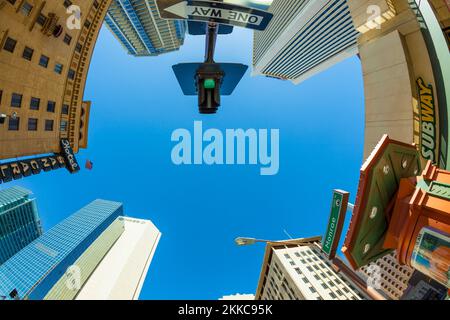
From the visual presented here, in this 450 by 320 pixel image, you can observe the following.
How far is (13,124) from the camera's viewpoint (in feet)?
A: 58.0

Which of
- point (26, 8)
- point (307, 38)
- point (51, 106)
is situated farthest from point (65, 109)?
point (307, 38)

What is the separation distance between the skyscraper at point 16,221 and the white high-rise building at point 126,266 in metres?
42.5

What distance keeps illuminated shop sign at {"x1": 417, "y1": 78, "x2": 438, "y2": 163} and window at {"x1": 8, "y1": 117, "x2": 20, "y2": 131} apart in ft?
92.8

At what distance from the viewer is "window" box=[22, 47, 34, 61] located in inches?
696

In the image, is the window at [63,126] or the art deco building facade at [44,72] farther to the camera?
the window at [63,126]

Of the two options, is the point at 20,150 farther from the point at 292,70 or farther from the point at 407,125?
the point at 292,70

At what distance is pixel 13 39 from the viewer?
649 inches

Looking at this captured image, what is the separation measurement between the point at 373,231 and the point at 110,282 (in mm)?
159582

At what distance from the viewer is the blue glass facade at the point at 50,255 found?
9156 centimetres

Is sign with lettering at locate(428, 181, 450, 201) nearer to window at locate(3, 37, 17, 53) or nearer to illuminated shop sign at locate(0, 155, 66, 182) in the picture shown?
illuminated shop sign at locate(0, 155, 66, 182)

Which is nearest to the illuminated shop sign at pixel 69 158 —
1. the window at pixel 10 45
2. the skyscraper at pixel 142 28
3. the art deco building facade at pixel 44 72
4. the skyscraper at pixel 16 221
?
the art deco building facade at pixel 44 72

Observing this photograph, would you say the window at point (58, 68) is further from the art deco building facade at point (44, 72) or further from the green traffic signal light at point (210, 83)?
the green traffic signal light at point (210, 83)

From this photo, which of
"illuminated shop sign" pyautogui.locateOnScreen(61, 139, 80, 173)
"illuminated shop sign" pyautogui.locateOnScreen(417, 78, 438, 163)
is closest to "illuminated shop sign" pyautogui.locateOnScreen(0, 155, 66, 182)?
"illuminated shop sign" pyautogui.locateOnScreen(61, 139, 80, 173)

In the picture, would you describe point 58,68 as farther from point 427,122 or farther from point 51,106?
point 427,122
